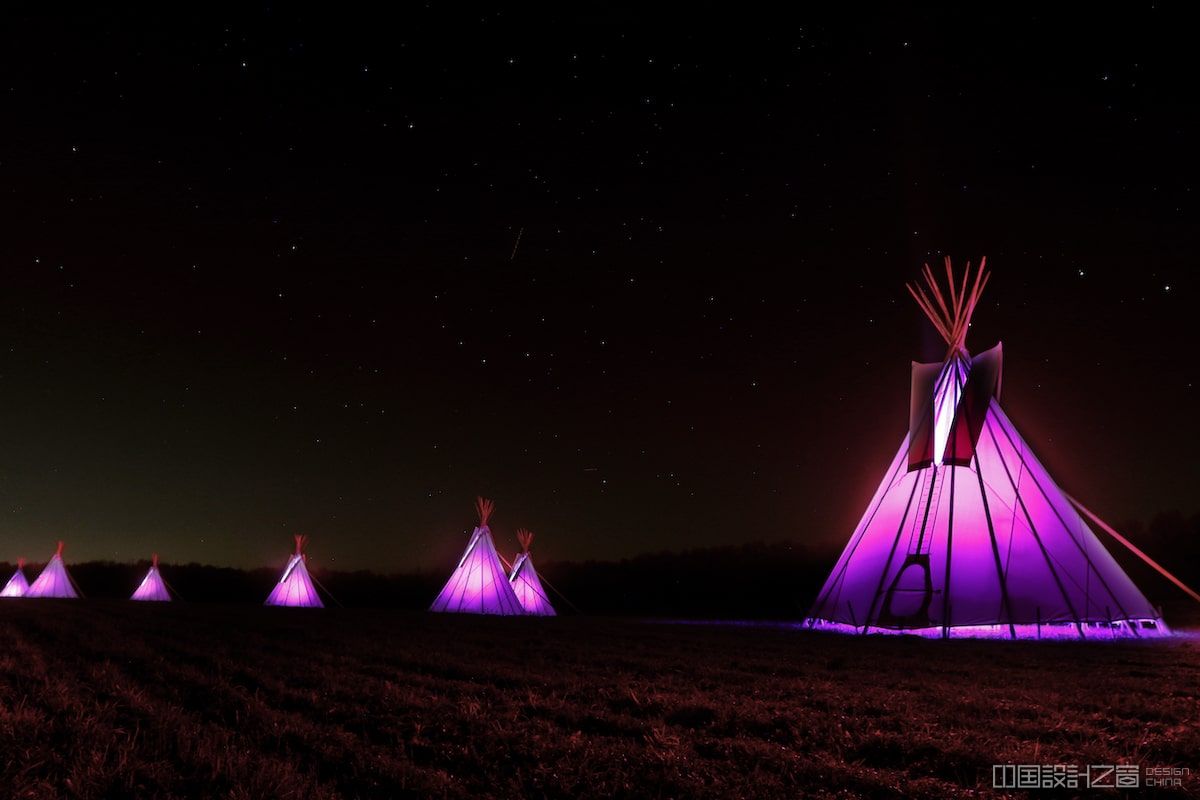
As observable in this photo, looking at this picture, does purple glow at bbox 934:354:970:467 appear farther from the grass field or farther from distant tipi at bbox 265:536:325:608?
distant tipi at bbox 265:536:325:608

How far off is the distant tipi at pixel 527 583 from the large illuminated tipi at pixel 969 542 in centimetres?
1055

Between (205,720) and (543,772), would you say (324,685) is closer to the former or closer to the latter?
(205,720)

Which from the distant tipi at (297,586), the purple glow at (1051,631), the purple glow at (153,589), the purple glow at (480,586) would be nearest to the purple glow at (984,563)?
the purple glow at (1051,631)

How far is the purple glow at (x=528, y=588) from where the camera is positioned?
794 inches

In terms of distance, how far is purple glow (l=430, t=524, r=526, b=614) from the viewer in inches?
747

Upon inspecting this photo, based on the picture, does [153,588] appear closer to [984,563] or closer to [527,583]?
[527,583]

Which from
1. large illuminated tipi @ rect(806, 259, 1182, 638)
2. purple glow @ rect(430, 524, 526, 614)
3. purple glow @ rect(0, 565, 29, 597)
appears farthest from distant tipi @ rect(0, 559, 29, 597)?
large illuminated tipi @ rect(806, 259, 1182, 638)

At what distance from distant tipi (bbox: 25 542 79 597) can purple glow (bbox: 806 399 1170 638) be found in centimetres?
3187


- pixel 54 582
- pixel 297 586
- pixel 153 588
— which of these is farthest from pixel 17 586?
pixel 297 586

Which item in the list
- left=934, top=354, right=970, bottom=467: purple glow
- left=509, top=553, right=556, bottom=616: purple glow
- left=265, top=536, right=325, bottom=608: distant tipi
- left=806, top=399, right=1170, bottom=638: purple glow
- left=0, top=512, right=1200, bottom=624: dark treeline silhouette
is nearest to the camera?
left=806, top=399, right=1170, bottom=638: purple glow

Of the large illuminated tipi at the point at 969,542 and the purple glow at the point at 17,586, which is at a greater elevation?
the large illuminated tipi at the point at 969,542

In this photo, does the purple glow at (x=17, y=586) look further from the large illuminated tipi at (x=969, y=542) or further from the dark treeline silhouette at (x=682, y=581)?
the large illuminated tipi at (x=969, y=542)

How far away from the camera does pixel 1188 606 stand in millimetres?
17016

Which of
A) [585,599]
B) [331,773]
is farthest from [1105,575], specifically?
[585,599]
